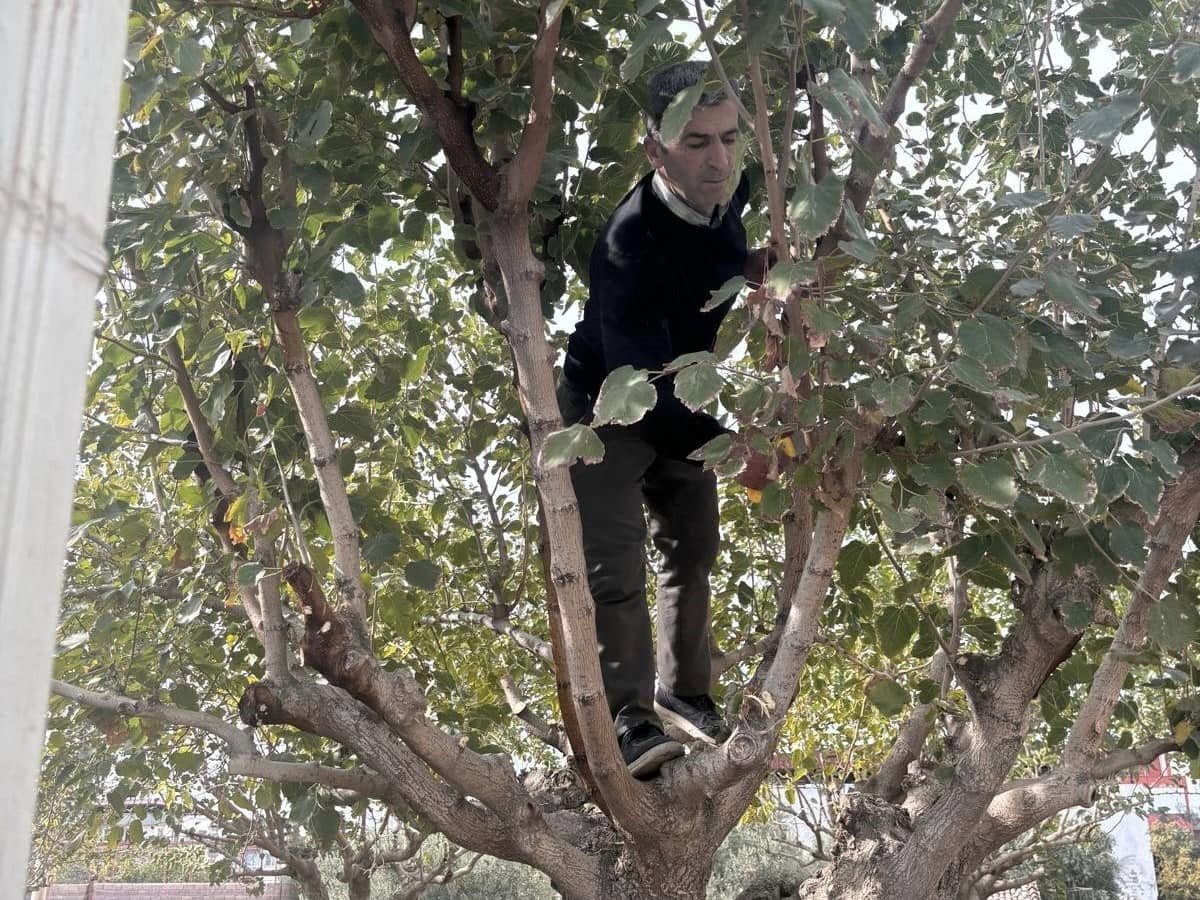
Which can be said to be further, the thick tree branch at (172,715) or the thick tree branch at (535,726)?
the thick tree branch at (535,726)

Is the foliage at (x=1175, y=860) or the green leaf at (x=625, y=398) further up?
the foliage at (x=1175, y=860)

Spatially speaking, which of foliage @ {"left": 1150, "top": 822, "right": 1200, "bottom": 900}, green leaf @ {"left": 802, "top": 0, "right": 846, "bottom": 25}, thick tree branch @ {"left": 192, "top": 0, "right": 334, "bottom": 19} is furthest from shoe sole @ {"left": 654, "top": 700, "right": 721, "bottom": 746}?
foliage @ {"left": 1150, "top": 822, "right": 1200, "bottom": 900}

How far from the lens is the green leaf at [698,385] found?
1.80 m

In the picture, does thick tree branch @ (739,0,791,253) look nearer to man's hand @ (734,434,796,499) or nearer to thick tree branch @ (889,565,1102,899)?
man's hand @ (734,434,796,499)

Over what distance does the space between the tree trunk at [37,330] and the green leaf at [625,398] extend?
4.44 ft

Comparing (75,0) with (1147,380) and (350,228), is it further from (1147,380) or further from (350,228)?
(1147,380)

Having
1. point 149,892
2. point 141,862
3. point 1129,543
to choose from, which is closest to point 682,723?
A: point 1129,543

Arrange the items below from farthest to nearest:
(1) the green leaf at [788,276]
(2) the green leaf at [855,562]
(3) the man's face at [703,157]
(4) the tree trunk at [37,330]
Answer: (2) the green leaf at [855,562], (3) the man's face at [703,157], (1) the green leaf at [788,276], (4) the tree trunk at [37,330]

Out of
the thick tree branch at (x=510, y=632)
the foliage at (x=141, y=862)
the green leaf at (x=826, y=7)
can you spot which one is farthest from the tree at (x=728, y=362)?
the foliage at (x=141, y=862)

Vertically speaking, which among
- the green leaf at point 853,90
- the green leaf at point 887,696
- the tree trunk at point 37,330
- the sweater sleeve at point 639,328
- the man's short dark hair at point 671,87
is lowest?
the tree trunk at point 37,330

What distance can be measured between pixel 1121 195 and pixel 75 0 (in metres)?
3.59

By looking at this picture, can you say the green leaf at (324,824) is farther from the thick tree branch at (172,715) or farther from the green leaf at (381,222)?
the green leaf at (381,222)

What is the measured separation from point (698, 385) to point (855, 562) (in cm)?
140

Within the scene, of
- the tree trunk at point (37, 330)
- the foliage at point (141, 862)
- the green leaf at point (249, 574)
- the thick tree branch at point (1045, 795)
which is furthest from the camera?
the foliage at point (141, 862)
